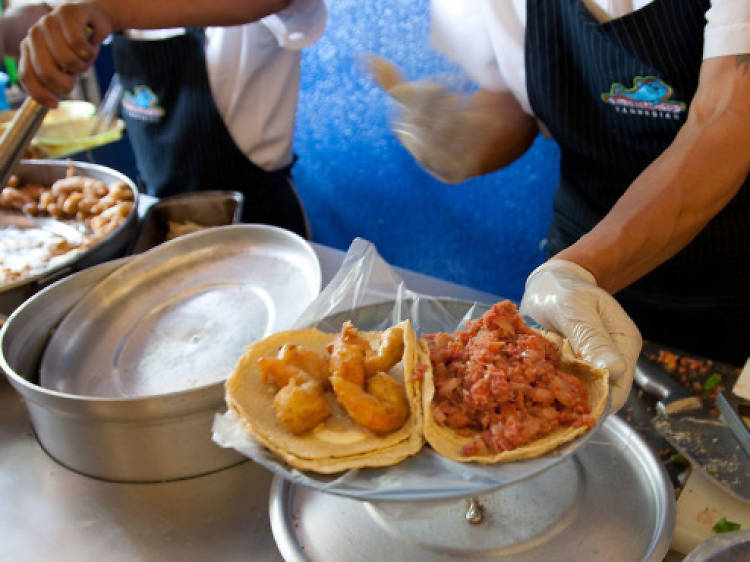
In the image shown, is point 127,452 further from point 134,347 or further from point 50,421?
point 134,347

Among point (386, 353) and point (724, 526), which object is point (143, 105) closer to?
point (386, 353)

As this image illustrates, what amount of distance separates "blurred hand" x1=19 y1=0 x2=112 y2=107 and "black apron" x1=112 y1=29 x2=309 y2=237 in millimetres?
362

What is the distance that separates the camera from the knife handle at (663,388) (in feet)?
4.17

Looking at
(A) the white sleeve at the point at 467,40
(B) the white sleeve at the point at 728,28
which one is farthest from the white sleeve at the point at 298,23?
Result: (B) the white sleeve at the point at 728,28

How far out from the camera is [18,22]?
249 centimetres

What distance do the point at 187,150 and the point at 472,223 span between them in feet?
5.17

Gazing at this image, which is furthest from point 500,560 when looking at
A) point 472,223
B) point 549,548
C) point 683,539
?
point 472,223

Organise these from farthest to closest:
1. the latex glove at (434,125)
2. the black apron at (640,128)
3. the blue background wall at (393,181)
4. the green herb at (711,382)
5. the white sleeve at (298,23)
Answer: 1. the blue background wall at (393,181)
2. the white sleeve at (298,23)
3. the latex glove at (434,125)
4. the black apron at (640,128)
5. the green herb at (711,382)

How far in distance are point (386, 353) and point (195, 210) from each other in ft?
3.93

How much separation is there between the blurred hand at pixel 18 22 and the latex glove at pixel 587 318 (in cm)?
232

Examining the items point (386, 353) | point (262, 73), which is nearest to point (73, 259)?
point (386, 353)

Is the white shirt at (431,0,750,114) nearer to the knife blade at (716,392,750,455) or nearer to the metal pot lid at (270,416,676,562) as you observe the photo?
the knife blade at (716,392,750,455)

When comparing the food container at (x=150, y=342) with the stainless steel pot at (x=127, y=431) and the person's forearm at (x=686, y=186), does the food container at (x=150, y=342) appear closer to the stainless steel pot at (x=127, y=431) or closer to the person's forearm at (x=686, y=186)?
the stainless steel pot at (x=127, y=431)

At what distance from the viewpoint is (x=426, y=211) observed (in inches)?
138
